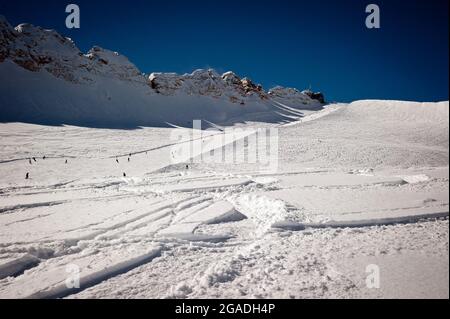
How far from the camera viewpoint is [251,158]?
18.6 m

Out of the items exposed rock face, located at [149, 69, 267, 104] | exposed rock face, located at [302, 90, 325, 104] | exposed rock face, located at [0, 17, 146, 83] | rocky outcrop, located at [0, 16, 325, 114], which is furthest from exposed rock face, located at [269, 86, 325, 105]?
exposed rock face, located at [0, 17, 146, 83]

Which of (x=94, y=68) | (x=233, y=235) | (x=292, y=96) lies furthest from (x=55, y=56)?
(x=292, y=96)

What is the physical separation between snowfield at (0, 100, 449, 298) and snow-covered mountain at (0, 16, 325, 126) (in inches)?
1607

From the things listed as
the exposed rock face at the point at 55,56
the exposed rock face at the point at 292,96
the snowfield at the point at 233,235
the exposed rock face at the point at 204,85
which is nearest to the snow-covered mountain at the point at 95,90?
the exposed rock face at the point at 55,56

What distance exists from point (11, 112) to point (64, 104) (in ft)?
28.4

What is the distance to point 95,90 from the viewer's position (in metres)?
55.7

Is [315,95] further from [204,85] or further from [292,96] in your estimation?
[204,85]

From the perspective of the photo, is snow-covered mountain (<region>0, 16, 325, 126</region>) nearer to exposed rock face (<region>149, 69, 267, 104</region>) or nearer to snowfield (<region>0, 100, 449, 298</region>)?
exposed rock face (<region>149, 69, 267, 104</region>)

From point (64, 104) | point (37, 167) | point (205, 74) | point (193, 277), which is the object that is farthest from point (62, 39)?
point (193, 277)

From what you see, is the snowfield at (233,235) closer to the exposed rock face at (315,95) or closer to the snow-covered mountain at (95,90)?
the snow-covered mountain at (95,90)

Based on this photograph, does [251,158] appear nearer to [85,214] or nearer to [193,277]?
[85,214]

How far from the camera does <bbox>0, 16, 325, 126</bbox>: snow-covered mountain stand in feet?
153

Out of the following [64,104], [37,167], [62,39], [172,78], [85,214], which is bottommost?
[85,214]

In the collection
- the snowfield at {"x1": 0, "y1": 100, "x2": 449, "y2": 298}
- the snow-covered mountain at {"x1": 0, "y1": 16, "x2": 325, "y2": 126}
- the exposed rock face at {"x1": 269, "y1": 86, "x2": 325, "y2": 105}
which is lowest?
the snowfield at {"x1": 0, "y1": 100, "x2": 449, "y2": 298}
